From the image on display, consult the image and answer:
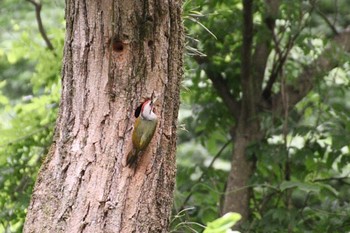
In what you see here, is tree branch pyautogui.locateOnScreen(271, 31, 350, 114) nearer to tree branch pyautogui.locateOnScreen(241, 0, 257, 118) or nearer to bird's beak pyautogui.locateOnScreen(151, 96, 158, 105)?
tree branch pyautogui.locateOnScreen(241, 0, 257, 118)

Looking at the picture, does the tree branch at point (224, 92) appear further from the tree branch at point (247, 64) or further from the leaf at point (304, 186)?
the leaf at point (304, 186)

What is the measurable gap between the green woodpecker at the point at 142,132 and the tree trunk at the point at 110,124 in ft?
0.10

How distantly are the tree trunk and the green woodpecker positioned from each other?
0.10 feet

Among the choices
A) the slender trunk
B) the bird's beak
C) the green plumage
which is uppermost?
the bird's beak

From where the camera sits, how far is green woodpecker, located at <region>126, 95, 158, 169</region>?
9.16 feet

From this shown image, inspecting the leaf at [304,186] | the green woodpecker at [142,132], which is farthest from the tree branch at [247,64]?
the green woodpecker at [142,132]

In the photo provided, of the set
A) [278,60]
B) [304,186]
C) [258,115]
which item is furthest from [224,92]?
[304,186]

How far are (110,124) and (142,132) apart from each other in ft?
0.46

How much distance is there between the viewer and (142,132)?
2795mm

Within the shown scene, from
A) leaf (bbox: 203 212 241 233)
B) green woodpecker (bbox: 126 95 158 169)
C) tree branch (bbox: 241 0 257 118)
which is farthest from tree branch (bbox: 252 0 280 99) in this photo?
leaf (bbox: 203 212 241 233)

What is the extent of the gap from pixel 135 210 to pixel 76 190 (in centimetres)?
24

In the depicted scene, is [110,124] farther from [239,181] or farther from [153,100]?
[239,181]

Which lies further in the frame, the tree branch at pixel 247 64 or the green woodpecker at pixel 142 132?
the tree branch at pixel 247 64

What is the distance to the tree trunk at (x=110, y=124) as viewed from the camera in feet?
9.14
